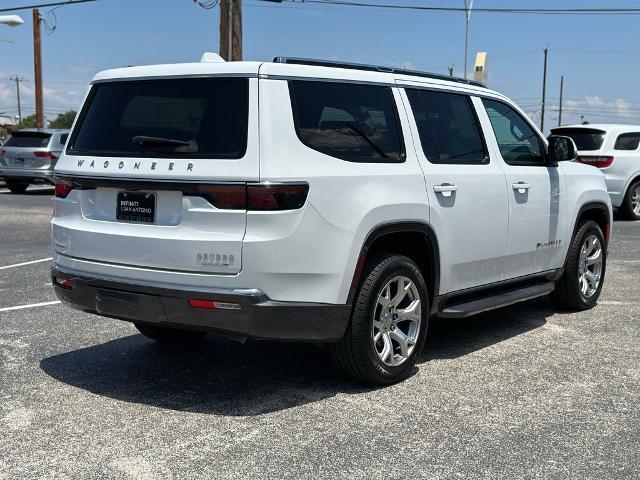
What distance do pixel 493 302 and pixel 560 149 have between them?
1596mm

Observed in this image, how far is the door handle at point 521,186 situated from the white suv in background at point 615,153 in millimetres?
9241

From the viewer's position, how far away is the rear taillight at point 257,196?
4023 mm

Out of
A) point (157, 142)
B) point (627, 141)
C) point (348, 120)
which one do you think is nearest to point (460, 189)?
point (348, 120)

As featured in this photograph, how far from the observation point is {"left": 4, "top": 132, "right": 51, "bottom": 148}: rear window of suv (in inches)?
795

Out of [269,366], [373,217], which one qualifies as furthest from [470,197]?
[269,366]

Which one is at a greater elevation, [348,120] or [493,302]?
[348,120]

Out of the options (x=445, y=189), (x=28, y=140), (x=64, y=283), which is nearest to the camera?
(x=64, y=283)

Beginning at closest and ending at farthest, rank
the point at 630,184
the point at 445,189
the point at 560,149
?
the point at 445,189, the point at 560,149, the point at 630,184

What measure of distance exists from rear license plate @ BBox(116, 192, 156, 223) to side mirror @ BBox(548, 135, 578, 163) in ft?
11.4

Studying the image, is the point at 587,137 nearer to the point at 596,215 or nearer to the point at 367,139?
the point at 596,215

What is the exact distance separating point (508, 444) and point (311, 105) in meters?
2.11

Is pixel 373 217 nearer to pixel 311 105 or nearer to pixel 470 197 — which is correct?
pixel 311 105

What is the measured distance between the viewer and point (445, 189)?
5059 mm

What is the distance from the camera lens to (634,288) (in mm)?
8117
